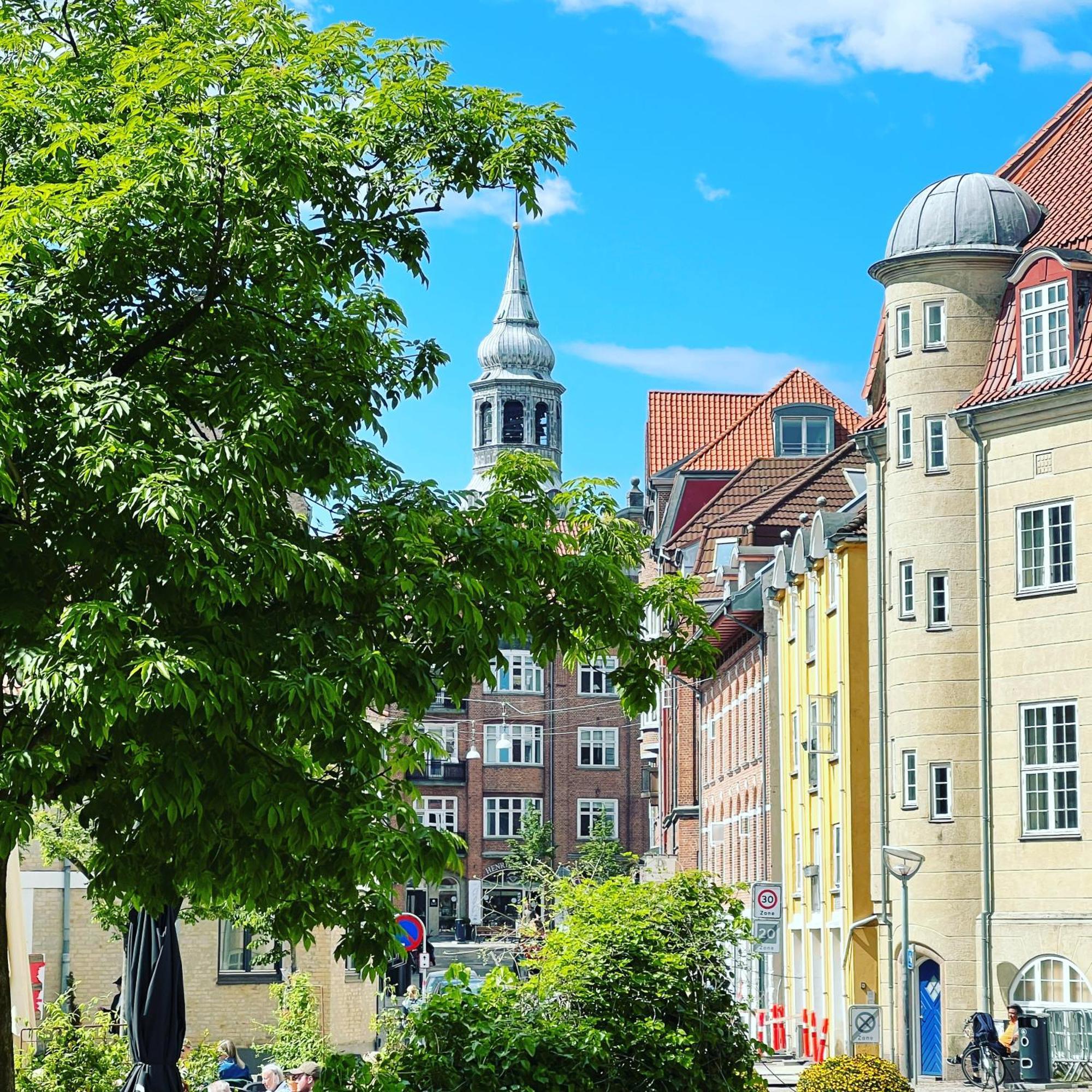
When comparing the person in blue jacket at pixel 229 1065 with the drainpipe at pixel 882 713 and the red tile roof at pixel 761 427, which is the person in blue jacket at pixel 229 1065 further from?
the red tile roof at pixel 761 427

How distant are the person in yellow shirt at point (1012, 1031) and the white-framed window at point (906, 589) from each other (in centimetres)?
813

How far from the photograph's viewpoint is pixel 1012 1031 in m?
31.7

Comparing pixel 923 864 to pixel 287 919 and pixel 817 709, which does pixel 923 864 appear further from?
pixel 287 919

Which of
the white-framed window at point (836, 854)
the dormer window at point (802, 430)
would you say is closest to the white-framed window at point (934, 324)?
the white-framed window at point (836, 854)

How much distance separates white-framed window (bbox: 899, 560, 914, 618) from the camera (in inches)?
1451

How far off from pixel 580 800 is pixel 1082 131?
7330 cm

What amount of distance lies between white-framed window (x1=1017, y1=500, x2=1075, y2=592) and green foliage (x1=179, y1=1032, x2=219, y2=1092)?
60.0 feet

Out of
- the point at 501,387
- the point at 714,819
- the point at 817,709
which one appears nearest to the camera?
the point at 817,709

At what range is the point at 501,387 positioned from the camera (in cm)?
14112

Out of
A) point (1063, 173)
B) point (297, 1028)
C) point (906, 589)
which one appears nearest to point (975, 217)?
point (1063, 173)

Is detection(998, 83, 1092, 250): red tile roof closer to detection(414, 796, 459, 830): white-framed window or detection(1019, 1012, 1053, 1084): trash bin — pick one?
detection(1019, 1012, 1053, 1084): trash bin

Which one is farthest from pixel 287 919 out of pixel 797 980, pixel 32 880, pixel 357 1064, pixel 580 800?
pixel 580 800

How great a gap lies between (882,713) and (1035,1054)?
8036 millimetres

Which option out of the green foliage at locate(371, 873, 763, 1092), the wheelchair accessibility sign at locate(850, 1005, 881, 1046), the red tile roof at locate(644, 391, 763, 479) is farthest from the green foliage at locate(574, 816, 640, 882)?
the green foliage at locate(371, 873, 763, 1092)
